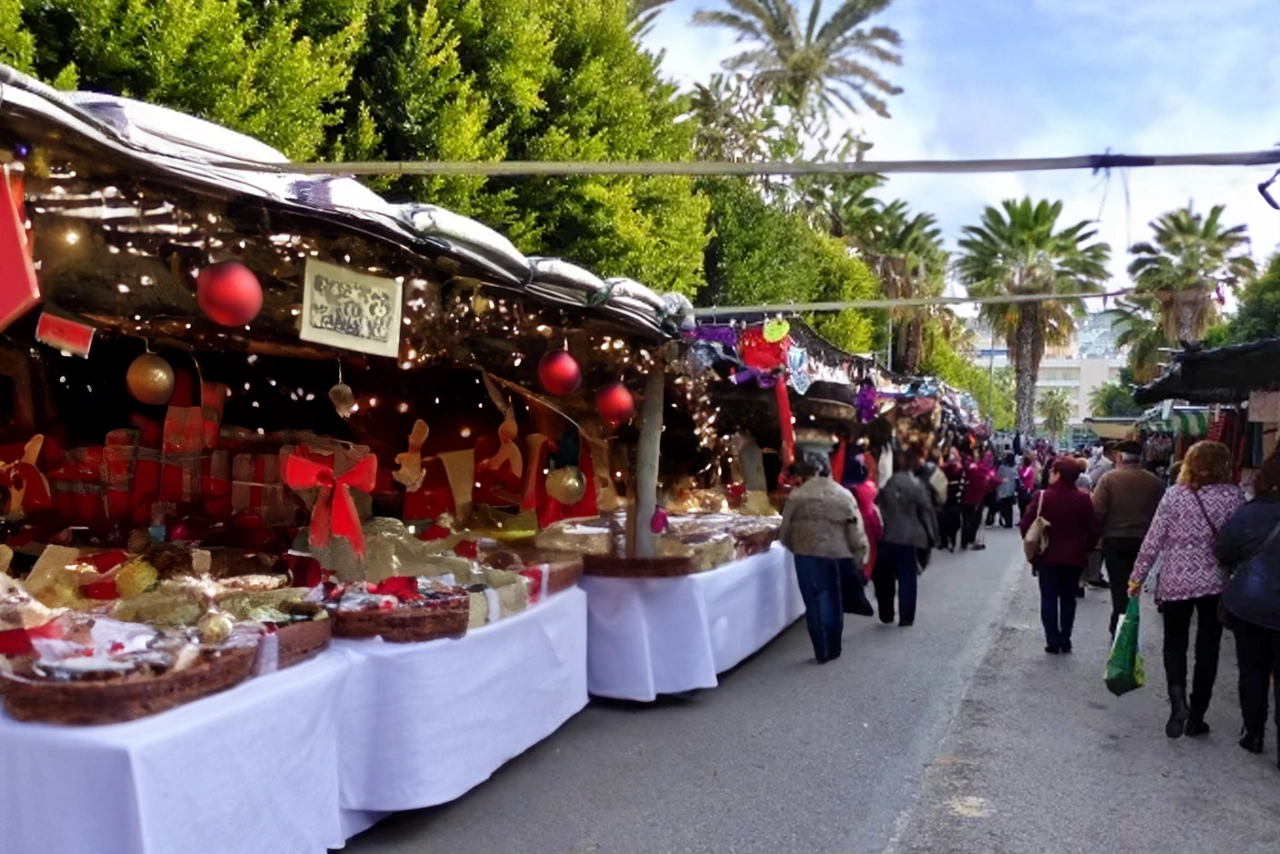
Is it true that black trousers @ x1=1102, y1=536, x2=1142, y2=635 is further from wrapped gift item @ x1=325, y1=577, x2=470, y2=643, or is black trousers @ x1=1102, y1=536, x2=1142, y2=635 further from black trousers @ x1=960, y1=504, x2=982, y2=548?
black trousers @ x1=960, y1=504, x2=982, y2=548

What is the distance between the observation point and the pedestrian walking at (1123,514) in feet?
24.9

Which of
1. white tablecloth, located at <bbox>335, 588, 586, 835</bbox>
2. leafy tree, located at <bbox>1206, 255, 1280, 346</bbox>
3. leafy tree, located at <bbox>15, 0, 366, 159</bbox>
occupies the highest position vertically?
leafy tree, located at <bbox>1206, 255, 1280, 346</bbox>

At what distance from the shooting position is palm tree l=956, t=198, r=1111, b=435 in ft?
119

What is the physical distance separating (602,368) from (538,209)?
22.2 feet

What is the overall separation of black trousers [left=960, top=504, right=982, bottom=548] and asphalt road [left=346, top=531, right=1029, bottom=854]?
895cm

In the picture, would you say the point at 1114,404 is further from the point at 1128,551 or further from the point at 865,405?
the point at 1128,551

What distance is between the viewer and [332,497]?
17.4ft

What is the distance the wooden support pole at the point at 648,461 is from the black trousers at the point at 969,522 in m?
11.1

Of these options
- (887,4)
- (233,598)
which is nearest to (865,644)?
(233,598)

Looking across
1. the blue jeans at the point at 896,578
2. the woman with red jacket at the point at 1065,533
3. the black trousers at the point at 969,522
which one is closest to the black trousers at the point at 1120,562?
the woman with red jacket at the point at 1065,533

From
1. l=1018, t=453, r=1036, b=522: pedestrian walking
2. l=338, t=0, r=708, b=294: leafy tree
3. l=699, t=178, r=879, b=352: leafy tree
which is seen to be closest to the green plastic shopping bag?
l=338, t=0, r=708, b=294: leafy tree

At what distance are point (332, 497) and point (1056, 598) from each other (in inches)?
227

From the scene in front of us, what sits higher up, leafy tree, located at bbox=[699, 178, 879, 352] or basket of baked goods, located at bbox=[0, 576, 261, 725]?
leafy tree, located at bbox=[699, 178, 879, 352]

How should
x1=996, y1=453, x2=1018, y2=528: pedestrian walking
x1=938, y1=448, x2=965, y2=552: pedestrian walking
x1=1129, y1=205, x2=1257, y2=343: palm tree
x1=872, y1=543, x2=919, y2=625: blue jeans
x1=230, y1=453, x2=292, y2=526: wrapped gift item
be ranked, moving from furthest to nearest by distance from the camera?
x1=1129, y1=205, x2=1257, y2=343: palm tree, x1=996, y1=453, x2=1018, y2=528: pedestrian walking, x1=938, y1=448, x2=965, y2=552: pedestrian walking, x1=872, y1=543, x2=919, y2=625: blue jeans, x1=230, y1=453, x2=292, y2=526: wrapped gift item
